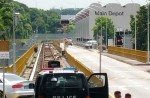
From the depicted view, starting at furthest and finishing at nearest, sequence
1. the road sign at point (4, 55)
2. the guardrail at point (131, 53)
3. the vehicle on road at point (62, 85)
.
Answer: the guardrail at point (131, 53)
the road sign at point (4, 55)
the vehicle on road at point (62, 85)

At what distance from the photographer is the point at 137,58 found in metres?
65.4

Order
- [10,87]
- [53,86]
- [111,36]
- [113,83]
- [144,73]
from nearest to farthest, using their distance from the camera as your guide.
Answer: [53,86]
[10,87]
[113,83]
[144,73]
[111,36]

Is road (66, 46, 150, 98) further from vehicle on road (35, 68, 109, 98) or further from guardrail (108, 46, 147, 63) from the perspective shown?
vehicle on road (35, 68, 109, 98)

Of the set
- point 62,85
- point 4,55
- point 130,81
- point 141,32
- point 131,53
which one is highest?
point 4,55

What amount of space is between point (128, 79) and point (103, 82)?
24.6m

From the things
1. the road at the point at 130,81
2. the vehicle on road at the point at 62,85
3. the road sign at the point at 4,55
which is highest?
the road sign at the point at 4,55

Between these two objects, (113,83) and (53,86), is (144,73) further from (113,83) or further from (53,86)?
(53,86)

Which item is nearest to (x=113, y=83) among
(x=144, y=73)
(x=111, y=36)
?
(x=144, y=73)

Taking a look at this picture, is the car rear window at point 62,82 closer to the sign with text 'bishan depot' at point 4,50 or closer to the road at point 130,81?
the sign with text 'bishan depot' at point 4,50

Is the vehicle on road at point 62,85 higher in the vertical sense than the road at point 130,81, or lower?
higher

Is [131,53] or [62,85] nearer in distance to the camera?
[62,85]

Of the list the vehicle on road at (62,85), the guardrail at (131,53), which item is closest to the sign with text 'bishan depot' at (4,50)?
the vehicle on road at (62,85)

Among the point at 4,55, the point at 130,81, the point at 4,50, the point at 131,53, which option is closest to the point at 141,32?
the point at 131,53

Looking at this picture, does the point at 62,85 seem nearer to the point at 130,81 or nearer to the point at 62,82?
the point at 62,82
